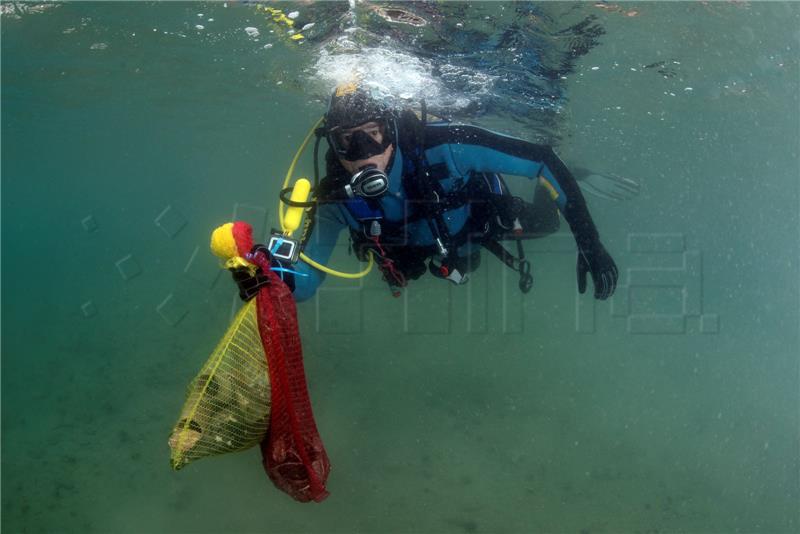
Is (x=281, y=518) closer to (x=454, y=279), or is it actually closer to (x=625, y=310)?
(x=454, y=279)

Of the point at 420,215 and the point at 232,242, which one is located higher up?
the point at 232,242

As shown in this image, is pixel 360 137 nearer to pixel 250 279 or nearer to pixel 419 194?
pixel 419 194

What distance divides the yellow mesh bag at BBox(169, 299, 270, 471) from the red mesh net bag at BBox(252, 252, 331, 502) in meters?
0.06

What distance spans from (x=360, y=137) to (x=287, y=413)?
10.4 ft

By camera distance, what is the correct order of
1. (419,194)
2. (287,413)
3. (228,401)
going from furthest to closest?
(419,194) < (287,413) < (228,401)

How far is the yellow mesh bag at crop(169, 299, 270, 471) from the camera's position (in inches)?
117

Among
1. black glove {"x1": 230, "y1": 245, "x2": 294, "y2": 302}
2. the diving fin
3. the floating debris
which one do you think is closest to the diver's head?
black glove {"x1": 230, "y1": 245, "x2": 294, "y2": 302}

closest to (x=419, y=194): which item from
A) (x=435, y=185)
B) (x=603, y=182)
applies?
(x=435, y=185)

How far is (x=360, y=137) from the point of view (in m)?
5.46

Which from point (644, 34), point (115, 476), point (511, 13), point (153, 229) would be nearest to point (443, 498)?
point (115, 476)

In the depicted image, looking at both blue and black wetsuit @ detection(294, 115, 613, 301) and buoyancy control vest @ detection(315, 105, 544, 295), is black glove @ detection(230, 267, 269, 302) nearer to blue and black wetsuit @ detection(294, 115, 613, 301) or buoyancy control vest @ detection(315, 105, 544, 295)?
blue and black wetsuit @ detection(294, 115, 613, 301)

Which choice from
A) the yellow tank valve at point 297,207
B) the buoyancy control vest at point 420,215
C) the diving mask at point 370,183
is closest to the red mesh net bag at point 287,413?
the yellow tank valve at point 297,207

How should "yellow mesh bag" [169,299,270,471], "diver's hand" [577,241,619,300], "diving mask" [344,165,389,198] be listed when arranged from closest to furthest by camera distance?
1. "yellow mesh bag" [169,299,270,471]
2. "diver's hand" [577,241,619,300]
3. "diving mask" [344,165,389,198]

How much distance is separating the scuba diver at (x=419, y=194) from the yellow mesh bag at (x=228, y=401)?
1.72 meters
